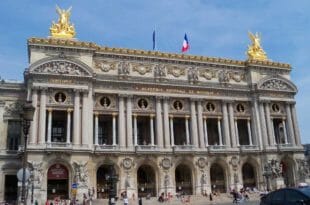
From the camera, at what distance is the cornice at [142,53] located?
46034 millimetres

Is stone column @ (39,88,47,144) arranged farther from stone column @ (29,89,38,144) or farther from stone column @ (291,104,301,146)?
stone column @ (291,104,301,146)

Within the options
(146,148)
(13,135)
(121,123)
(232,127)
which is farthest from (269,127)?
(13,135)

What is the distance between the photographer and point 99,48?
49.1 m

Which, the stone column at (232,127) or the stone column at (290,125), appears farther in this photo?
the stone column at (290,125)

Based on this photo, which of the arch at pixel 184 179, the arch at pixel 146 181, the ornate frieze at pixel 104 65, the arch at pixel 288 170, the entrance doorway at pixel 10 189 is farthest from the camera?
the arch at pixel 288 170

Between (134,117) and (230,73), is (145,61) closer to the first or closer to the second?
(134,117)

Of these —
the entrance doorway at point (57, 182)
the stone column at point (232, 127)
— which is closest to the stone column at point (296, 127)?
the stone column at point (232, 127)

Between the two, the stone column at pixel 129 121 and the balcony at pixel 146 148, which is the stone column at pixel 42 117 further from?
the balcony at pixel 146 148

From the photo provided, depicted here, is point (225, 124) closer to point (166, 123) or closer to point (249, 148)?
point (249, 148)

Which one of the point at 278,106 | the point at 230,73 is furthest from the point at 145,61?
the point at 278,106

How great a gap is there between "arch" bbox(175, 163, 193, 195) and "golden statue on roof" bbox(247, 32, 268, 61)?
829 inches

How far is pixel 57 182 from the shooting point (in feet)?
142

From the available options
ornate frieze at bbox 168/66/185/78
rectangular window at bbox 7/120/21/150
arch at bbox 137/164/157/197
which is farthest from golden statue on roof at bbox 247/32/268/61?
rectangular window at bbox 7/120/21/150

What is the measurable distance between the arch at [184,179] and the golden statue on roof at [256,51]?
2105cm
